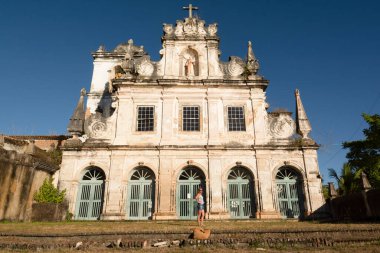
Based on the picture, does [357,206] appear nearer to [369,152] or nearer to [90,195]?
[369,152]

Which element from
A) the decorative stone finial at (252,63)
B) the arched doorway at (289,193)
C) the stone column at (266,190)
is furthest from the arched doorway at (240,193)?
the decorative stone finial at (252,63)

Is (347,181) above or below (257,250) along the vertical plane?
above

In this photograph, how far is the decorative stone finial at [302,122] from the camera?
18.7m

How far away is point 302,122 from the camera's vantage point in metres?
19.0

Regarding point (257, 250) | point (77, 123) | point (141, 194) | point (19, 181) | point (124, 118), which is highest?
point (124, 118)

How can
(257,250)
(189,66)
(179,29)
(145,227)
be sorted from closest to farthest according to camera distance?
1. (257,250)
2. (145,227)
3. (189,66)
4. (179,29)

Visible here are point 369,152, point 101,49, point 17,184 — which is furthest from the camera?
point 101,49

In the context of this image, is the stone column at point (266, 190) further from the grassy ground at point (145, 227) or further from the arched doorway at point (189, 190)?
the grassy ground at point (145, 227)

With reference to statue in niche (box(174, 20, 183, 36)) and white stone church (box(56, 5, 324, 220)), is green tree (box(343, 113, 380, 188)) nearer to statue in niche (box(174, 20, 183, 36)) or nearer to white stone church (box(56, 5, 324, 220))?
white stone church (box(56, 5, 324, 220))

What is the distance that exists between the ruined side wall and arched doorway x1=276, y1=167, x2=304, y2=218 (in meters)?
14.1

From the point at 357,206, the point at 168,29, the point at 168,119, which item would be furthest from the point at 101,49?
the point at 357,206

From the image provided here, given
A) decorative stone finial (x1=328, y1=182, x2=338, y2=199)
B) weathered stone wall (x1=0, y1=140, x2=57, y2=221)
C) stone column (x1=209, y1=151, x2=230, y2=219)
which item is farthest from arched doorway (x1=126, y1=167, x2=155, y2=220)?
decorative stone finial (x1=328, y1=182, x2=338, y2=199)

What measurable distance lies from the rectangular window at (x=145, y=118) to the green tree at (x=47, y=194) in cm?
609

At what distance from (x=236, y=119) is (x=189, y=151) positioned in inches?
152
